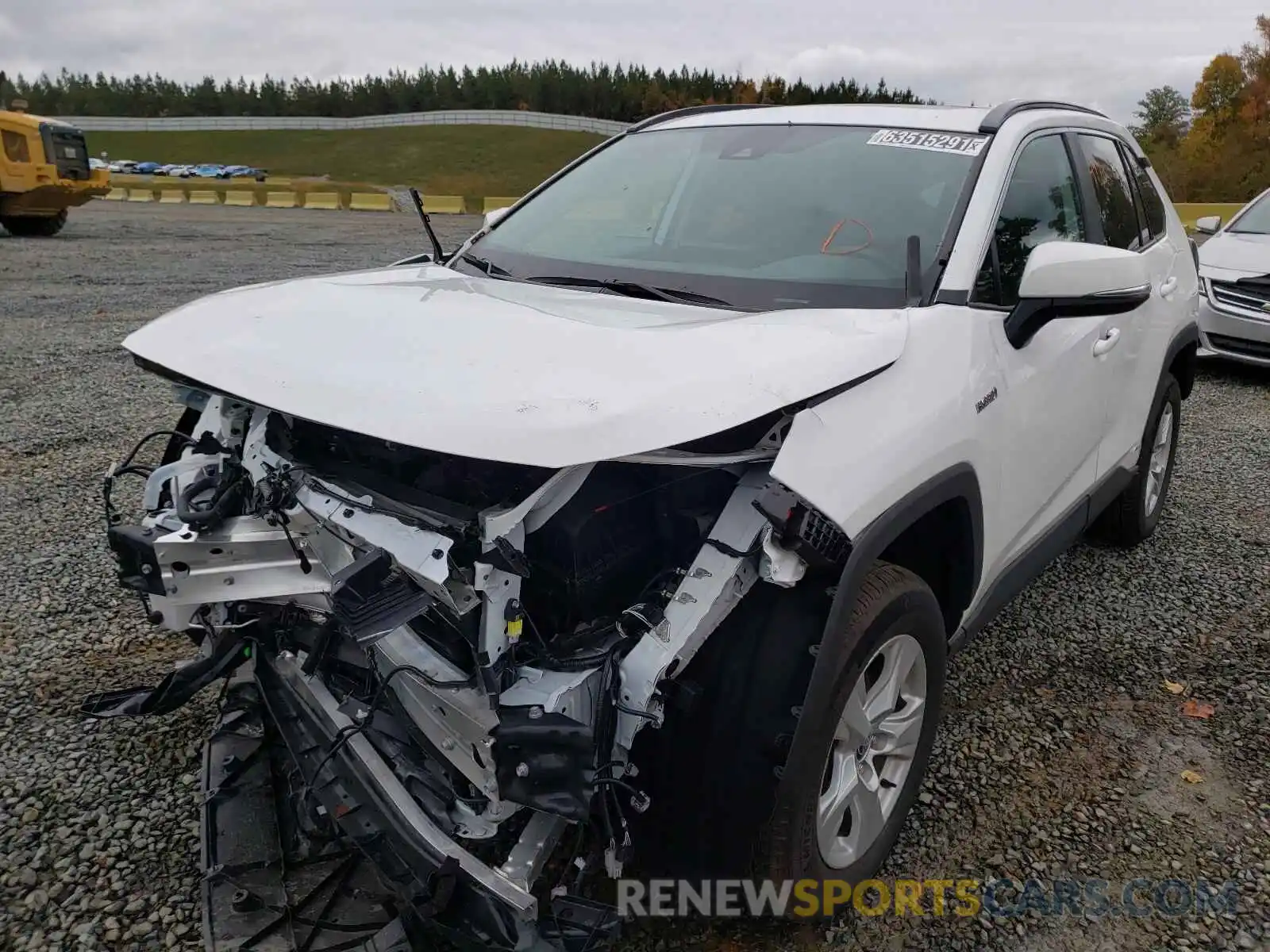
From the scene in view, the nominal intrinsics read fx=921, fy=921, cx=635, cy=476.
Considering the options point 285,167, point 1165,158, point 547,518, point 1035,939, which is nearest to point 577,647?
point 547,518

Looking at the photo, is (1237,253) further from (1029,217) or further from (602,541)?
(602,541)

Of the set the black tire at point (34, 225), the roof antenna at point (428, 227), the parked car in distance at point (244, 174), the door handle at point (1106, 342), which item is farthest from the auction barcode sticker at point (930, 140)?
the parked car in distance at point (244, 174)

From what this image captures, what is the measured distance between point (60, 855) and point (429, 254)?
2.38m

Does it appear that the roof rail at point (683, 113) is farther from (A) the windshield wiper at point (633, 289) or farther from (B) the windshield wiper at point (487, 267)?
(A) the windshield wiper at point (633, 289)

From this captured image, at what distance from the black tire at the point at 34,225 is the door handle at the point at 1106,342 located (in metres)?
18.7

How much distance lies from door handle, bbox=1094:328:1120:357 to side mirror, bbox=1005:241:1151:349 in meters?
0.53

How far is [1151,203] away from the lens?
4094 millimetres

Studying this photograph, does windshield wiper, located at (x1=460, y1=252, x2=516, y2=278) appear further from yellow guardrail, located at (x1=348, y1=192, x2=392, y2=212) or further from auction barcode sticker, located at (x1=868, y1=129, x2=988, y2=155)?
yellow guardrail, located at (x1=348, y1=192, x2=392, y2=212)

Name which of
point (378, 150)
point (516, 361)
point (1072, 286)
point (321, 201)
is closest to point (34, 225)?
point (321, 201)

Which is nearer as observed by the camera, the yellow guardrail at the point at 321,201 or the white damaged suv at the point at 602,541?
the white damaged suv at the point at 602,541

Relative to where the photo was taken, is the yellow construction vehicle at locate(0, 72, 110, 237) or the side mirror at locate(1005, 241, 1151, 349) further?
the yellow construction vehicle at locate(0, 72, 110, 237)

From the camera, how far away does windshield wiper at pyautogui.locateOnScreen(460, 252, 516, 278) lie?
2.99 meters

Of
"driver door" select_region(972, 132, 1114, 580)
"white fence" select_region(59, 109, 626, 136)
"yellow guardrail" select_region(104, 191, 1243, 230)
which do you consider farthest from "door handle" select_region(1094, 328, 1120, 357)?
"white fence" select_region(59, 109, 626, 136)

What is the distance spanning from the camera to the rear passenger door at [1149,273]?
3.36 m
